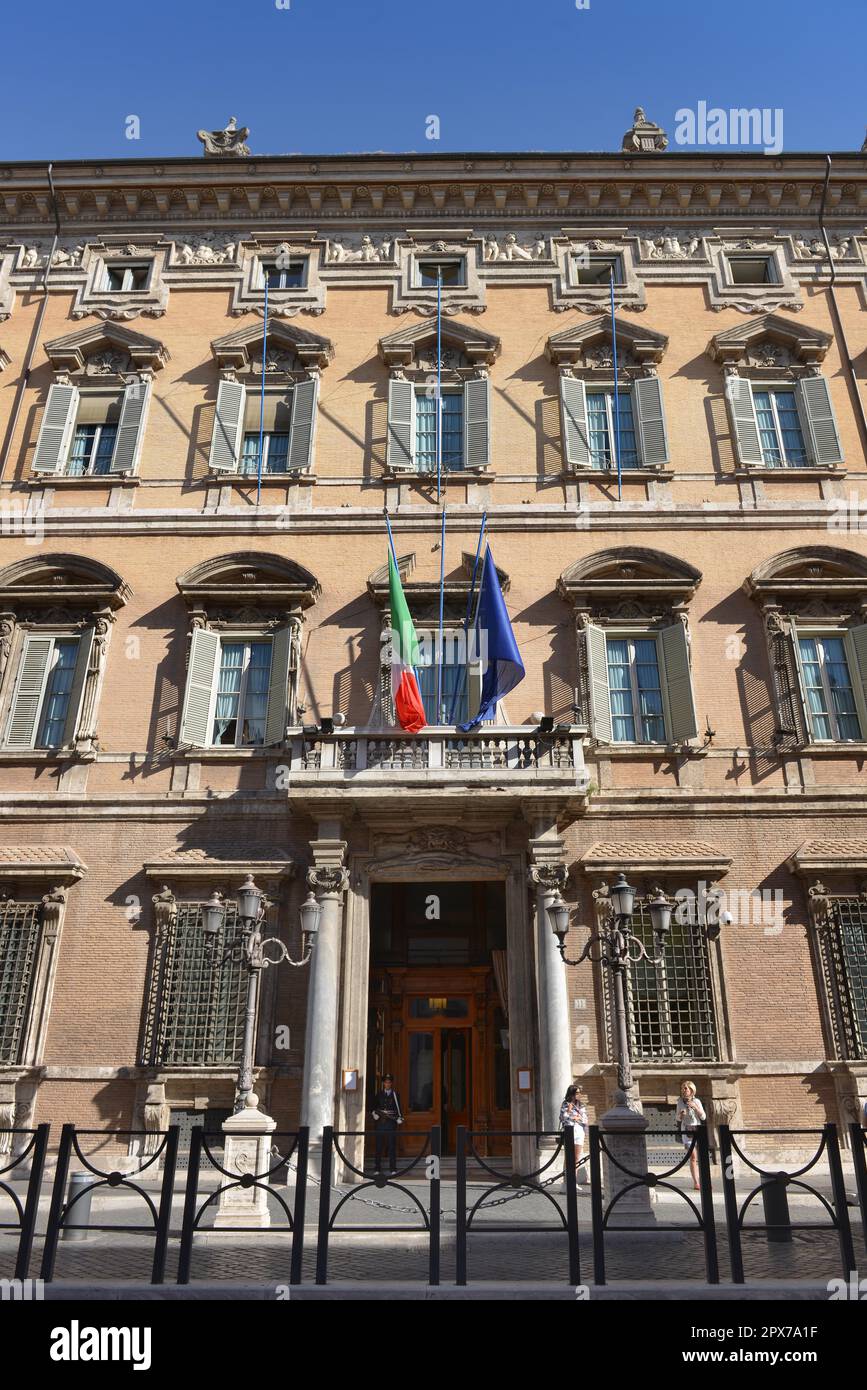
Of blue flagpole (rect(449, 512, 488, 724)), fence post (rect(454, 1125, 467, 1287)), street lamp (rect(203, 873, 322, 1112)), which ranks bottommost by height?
fence post (rect(454, 1125, 467, 1287))

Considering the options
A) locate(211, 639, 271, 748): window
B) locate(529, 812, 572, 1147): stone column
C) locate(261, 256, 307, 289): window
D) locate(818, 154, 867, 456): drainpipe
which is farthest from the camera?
locate(261, 256, 307, 289): window

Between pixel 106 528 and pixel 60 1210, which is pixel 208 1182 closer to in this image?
pixel 60 1210

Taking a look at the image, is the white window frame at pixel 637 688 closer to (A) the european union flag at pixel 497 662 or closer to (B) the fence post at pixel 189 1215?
(A) the european union flag at pixel 497 662

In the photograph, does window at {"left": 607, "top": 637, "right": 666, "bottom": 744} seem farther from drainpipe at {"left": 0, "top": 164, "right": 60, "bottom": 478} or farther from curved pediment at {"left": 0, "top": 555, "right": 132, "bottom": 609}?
drainpipe at {"left": 0, "top": 164, "right": 60, "bottom": 478}

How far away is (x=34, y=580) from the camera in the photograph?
60.1 ft


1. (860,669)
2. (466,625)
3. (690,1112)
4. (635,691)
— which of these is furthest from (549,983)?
(860,669)

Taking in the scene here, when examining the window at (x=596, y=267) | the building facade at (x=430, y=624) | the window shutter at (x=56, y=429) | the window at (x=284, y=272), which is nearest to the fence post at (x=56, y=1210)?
the building facade at (x=430, y=624)

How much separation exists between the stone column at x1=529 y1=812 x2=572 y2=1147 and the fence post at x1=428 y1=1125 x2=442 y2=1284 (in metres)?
6.48

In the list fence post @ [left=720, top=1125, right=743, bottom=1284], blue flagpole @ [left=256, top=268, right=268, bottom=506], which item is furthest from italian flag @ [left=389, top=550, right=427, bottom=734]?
fence post @ [left=720, top=1125, right=743, bottom=1284]

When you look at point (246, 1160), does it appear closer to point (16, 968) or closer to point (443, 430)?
point (16, 968)

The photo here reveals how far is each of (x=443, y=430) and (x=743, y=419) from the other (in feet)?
20.0

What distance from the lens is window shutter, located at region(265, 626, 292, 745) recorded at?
666 inches

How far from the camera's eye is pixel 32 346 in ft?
69.2

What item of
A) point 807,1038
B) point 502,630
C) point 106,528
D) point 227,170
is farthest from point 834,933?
point 227,170
